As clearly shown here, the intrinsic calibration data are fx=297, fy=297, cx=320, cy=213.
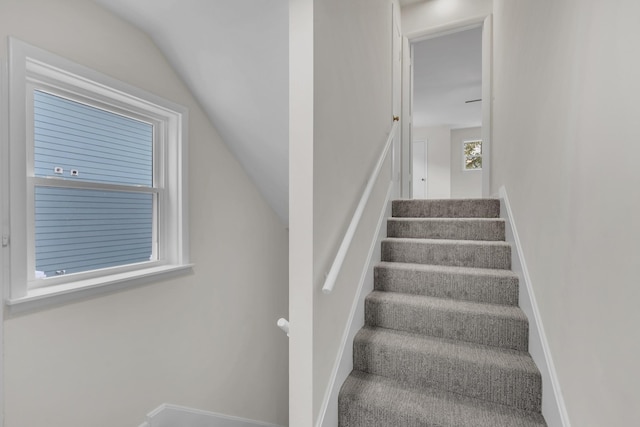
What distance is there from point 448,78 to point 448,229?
10.9ft

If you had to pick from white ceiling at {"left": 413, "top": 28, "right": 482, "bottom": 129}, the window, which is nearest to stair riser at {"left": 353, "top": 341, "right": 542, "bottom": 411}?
white ceiling at {"left": 413, "top": 28, "right": 482, "bottom": 129}

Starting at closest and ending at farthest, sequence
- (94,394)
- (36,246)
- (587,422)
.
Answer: (587,422)
(36,246)
(94,394)

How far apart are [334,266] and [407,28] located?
3280 millimetres

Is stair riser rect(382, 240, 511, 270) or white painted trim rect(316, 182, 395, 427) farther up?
stair riser rect(382, 240, 511, 270)

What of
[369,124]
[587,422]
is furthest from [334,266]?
[369,124]

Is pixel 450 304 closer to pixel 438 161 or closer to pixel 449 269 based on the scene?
pixel 449 269

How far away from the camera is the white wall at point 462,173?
6977mm

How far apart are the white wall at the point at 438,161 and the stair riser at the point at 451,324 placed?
232 inches

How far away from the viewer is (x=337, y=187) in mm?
1540

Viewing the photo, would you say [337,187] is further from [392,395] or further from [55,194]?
[55,194]

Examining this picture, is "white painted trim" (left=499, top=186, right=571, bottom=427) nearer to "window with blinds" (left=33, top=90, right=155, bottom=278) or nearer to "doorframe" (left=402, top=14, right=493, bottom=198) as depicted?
"doorframe" (left=402, top=14, right=493, bottom=198)

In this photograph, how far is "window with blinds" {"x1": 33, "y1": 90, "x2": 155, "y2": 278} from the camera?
157 centimetres

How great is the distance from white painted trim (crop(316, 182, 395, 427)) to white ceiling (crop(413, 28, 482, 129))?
111 inches

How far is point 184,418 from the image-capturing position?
2.13 meters
